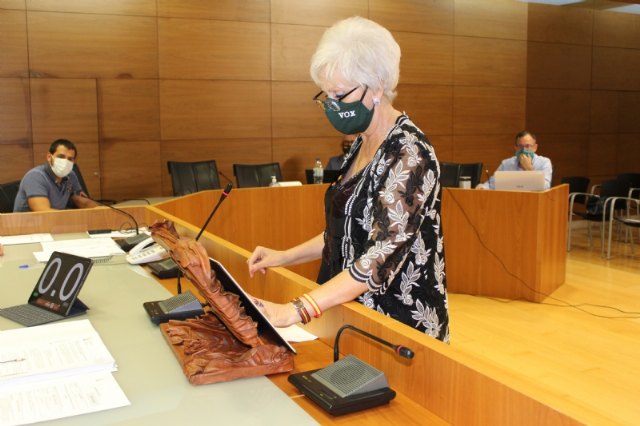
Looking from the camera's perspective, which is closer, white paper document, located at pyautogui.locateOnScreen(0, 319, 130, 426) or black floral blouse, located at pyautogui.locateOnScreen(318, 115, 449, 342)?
white paper document, located at pyautogui.locateOnScreen(0, 319, 130, 426)

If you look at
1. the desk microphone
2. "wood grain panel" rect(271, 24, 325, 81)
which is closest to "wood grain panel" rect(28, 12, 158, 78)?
"wood grain panel" rect(271, 24, 325, 81)

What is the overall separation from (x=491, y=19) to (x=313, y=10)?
2617mm

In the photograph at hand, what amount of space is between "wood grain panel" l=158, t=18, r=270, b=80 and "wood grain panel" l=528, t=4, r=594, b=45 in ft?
12.9

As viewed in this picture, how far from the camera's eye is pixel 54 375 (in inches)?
55.2

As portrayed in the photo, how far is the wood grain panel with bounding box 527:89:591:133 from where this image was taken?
9.21 m

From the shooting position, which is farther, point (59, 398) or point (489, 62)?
point (489, 62)

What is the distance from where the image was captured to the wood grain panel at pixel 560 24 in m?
9.10

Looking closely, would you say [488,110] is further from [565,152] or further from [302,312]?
[302,312]

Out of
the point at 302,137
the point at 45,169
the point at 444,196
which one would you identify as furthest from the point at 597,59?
the point at 45,169

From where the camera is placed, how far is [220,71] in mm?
7262

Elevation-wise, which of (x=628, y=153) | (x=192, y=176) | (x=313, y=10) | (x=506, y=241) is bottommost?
(x=506, y=241)

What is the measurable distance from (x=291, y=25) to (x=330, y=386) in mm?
6715

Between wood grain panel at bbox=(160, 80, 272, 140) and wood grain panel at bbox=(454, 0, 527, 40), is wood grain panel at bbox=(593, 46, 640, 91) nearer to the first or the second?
wood grain panel at bbox=(454, 0, 527, 40)

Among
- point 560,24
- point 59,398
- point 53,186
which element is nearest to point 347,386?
point 59,398
